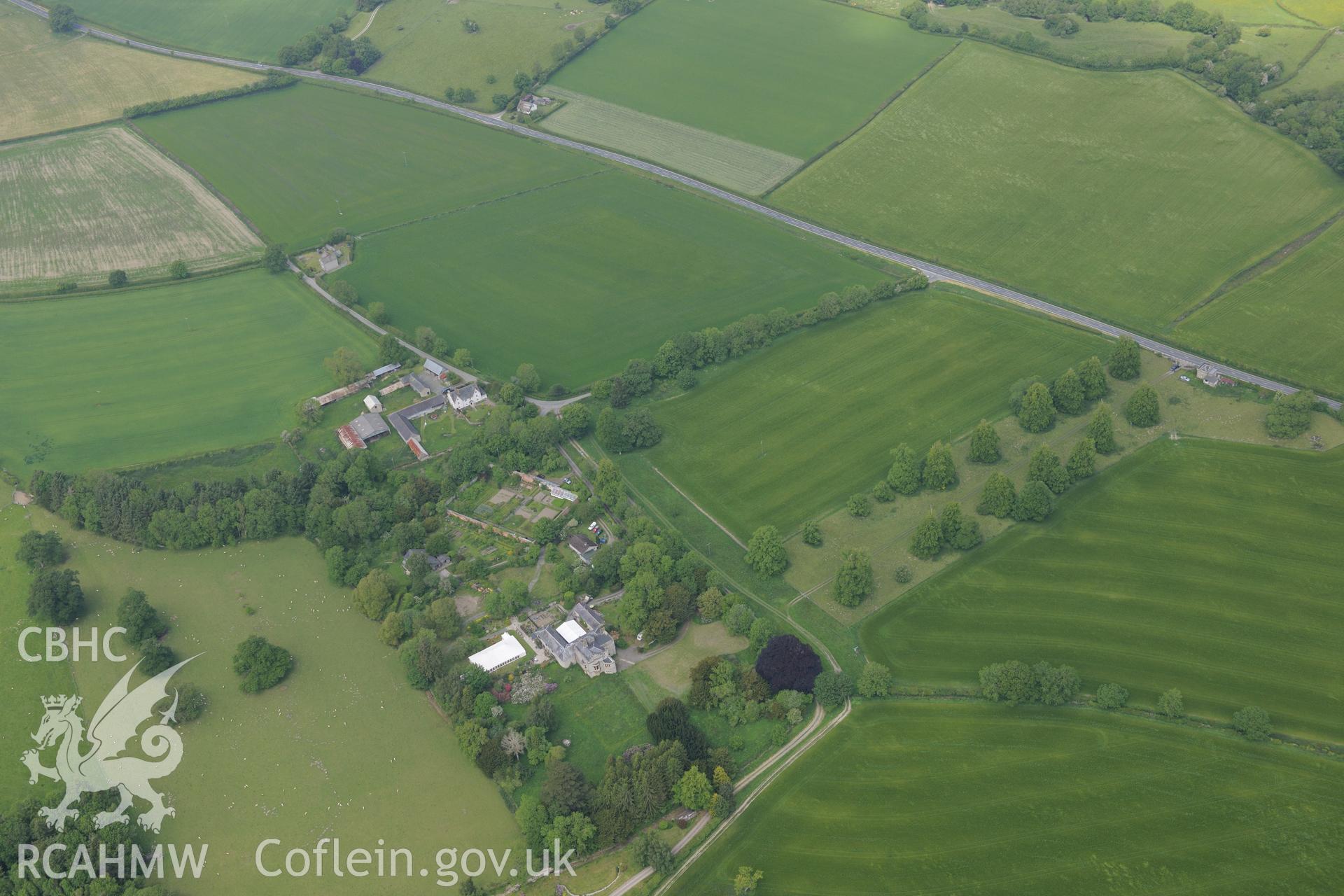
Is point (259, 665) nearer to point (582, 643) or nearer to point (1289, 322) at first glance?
point (582, 643)

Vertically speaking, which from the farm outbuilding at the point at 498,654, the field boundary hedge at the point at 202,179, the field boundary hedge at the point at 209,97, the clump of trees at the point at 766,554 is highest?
the field boundary hedge at the point at 209,97

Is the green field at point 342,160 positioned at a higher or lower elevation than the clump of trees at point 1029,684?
higher

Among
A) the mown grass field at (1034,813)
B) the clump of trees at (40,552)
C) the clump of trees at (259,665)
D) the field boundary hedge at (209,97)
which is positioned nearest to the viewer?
the mown grass field at (1034,813)

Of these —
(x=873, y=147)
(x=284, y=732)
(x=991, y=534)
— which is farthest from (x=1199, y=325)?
(x=284, y=732)

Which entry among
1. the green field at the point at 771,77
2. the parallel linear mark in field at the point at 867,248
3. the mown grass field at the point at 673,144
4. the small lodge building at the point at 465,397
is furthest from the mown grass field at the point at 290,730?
the green field at the point at 771,77

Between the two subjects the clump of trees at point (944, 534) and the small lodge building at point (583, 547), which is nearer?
the clump of trees at point (944, 534)

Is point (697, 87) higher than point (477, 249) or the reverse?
higher

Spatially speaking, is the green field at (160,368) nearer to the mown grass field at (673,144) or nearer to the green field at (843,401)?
the green field at (843,401)

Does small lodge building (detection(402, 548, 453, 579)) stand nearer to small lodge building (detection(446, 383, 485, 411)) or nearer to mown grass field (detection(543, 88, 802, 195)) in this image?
small lodge building (detection(446, 383, 485, 411))

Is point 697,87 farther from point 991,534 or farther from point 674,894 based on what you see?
point 674,894
